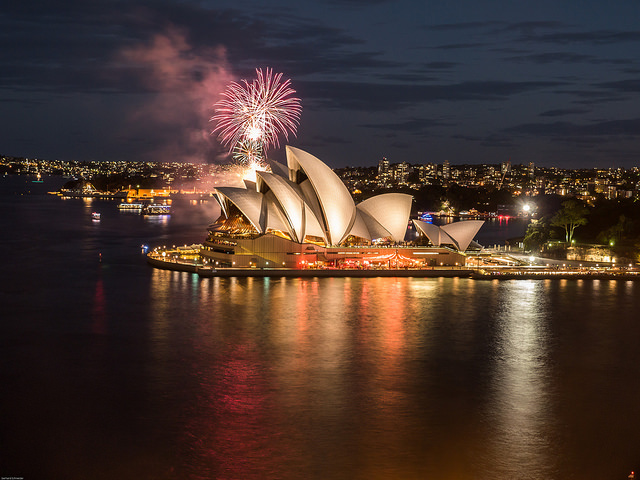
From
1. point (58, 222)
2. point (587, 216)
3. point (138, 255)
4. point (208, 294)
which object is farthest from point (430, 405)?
point (58, 222)

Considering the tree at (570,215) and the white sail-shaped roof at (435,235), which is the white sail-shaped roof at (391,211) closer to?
the white sail-shaped roof at (435,235)

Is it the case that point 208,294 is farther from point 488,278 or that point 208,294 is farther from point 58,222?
point 58,222

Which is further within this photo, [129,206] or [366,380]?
[129,206]

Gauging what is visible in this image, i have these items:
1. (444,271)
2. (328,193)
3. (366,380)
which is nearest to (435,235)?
(444,271)

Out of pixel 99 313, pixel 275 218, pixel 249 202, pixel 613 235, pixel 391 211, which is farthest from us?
pixel 613 235

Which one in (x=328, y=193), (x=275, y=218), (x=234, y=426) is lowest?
(x=234, y=426)

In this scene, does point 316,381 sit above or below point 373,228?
below

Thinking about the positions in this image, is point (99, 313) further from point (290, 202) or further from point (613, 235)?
point (613, 235)
